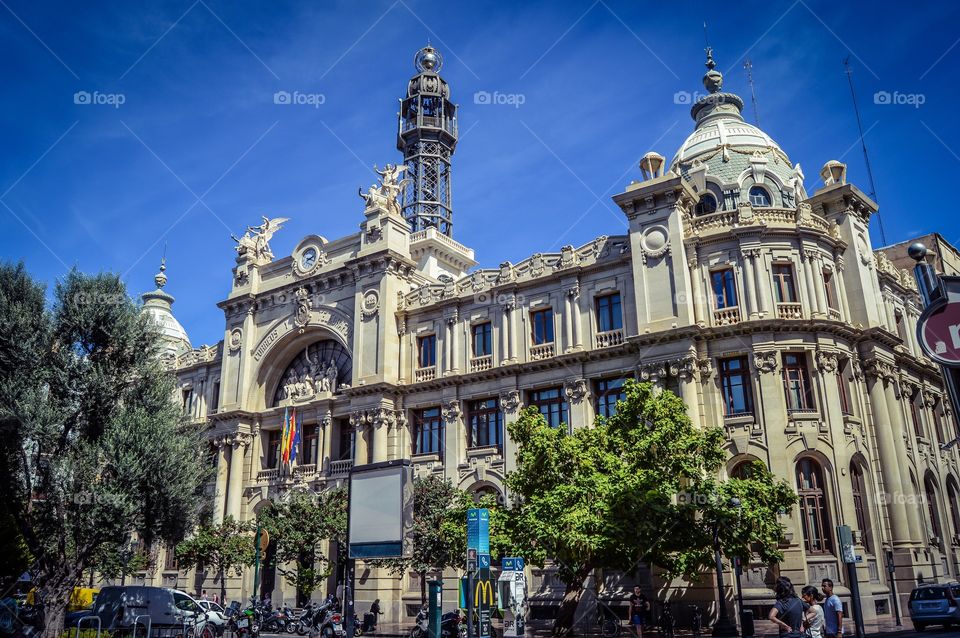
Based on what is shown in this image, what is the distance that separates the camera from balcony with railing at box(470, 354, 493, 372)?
37875mm

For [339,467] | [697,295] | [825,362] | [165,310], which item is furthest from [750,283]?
[165,310]

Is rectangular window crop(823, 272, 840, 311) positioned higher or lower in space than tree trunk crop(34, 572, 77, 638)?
higher

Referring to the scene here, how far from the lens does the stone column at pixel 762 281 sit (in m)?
31.1

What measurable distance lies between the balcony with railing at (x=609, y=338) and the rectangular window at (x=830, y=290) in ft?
29.3

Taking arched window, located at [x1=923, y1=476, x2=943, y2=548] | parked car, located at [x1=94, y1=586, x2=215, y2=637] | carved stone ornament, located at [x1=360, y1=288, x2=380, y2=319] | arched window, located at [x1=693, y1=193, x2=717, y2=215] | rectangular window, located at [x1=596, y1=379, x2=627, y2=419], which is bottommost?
parked car, located at [x1=94, y1=586, x2=215, y2=637]

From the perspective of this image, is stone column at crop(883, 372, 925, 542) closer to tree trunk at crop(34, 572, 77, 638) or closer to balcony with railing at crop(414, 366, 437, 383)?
balcony with railing at crop(414, 366, 437, 383)

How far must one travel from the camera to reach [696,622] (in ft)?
86.1

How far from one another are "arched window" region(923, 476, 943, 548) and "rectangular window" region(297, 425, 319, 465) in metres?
30.8

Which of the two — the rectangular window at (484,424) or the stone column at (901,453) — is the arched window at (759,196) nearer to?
the stone column at (901,453)

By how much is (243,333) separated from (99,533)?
1057 inches

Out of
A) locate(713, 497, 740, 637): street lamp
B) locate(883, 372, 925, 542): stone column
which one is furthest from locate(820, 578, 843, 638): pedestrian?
locate(883, 372, 925, 542): stone column

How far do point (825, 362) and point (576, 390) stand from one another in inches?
409

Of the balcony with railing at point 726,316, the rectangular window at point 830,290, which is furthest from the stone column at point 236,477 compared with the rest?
the rectangular window at point 830,290

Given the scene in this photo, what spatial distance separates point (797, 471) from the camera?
29656mm
